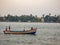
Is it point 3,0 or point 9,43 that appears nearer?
point 9,43

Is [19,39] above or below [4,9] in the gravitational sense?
below

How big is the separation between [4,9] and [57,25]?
90 centimetres

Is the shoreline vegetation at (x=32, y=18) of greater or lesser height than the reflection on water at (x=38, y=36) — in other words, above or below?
above

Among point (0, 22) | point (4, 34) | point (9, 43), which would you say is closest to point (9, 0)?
point (0, 22)

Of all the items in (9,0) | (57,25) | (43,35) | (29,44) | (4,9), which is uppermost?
(9,0)

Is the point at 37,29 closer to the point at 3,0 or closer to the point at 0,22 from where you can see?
the point at 0,22

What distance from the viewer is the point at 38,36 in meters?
2.04

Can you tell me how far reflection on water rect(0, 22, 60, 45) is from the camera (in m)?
2.02

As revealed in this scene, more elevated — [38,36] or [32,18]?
[32,18]

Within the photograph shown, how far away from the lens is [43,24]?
2.05 metres

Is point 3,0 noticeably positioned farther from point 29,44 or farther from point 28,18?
point 29,44

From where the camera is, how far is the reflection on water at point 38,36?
2016 mm

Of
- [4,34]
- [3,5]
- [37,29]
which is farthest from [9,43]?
[3,5]

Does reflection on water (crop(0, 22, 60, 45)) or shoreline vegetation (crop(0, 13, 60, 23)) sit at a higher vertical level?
shoreline vegetation (crop(0, 13, 60, 23))
